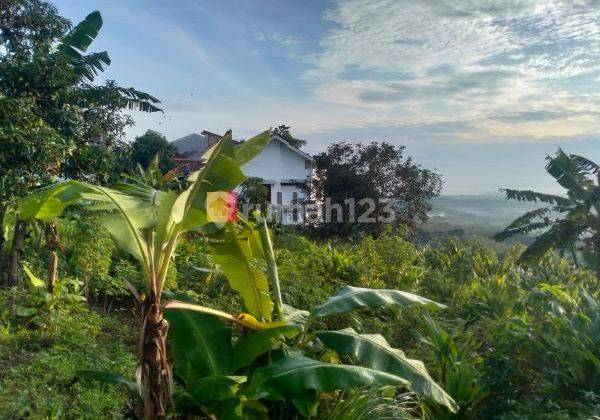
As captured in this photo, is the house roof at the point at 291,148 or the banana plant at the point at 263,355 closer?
the banana plant at the point at 263,355

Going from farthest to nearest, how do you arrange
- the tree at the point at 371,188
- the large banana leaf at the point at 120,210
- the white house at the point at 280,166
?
the white house at the point at 280,166 → the tree at the point at 371,188 → the large banana leaf at the point at 120,210

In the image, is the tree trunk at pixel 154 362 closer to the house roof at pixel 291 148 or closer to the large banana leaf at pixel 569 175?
the large banana leaf at pixel 569 175

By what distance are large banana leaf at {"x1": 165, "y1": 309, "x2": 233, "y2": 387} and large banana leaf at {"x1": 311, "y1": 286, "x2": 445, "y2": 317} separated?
70 cm

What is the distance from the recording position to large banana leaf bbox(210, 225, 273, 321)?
3.91 m

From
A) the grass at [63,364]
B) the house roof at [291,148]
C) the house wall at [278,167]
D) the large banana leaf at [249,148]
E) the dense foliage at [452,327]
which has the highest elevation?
the house roof at [291,148]

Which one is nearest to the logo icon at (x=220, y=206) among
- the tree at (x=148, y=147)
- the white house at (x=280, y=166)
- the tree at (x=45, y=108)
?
the tree at (x=45, y=108)

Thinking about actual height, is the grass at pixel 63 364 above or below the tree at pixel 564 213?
below

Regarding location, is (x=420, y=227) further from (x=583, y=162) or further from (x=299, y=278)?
(x=299, y=278)

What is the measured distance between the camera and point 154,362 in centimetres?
304

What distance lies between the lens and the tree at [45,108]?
246 inches

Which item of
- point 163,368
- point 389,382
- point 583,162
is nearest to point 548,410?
point 389,382

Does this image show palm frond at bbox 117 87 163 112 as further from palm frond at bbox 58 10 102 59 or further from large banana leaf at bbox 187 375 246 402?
large banana leaf at bbox 187 375 246 402

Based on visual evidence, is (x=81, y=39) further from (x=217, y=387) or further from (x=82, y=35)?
(x=217, y=387)

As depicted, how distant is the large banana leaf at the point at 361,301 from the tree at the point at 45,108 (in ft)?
14.3
